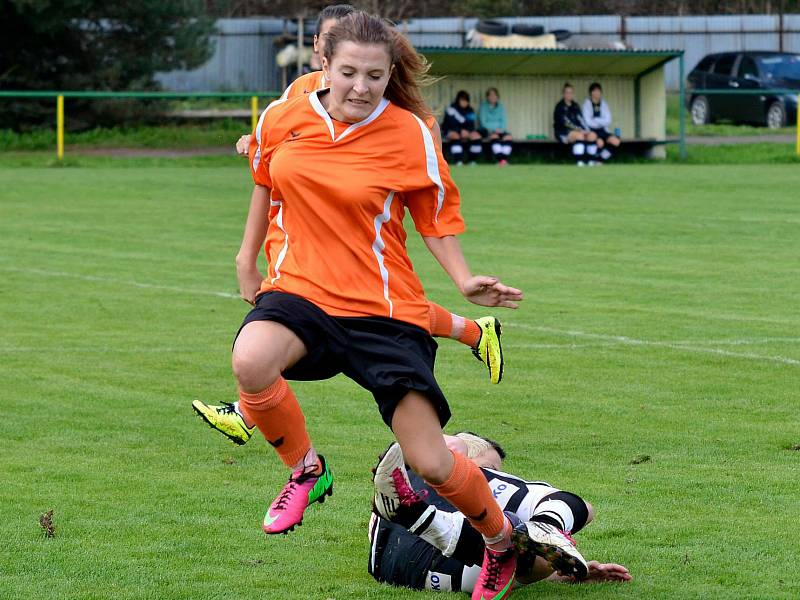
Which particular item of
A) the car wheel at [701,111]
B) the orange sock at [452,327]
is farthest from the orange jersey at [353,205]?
the car wheel at [701,111]

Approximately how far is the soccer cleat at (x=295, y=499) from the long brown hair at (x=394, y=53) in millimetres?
1369

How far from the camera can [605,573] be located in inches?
215

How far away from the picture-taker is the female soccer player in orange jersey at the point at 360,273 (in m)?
4.98

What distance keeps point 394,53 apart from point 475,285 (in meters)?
0.87

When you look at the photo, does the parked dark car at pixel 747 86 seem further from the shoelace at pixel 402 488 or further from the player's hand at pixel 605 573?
the shoelace at pixel 402 488

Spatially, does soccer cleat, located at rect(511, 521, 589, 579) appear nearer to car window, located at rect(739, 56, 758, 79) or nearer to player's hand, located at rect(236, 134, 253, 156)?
player's hand, located at rect(236, 134, 253, 156)

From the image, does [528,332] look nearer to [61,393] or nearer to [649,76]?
[61,393]

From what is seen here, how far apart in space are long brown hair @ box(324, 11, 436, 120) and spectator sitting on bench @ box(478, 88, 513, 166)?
24573mm

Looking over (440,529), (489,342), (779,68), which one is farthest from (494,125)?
(440,529)

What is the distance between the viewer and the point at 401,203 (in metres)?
5.29

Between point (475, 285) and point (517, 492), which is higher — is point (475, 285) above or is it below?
above

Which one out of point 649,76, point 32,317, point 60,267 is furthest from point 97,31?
point 32,317

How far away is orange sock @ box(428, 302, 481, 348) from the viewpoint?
7129 mm

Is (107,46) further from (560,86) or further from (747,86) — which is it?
(747,86)
